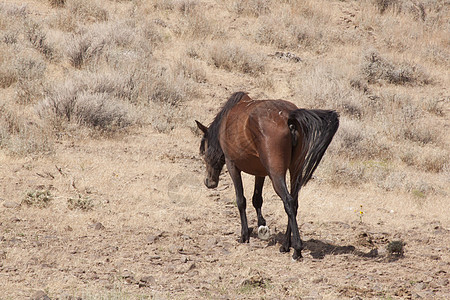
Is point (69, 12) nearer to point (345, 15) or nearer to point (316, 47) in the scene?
point (316, 47)

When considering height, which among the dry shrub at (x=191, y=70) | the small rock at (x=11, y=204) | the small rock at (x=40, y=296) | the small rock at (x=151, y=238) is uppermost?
the small rock at (x=40, y=296)

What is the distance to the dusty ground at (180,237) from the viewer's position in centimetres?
516

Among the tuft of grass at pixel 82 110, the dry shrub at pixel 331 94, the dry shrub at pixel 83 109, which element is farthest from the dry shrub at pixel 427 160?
the tuft of grass at pixel 82 110

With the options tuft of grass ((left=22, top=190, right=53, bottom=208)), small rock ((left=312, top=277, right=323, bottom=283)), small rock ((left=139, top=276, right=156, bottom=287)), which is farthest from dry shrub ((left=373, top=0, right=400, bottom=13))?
small rock ((left=139, top=276, right=156, bottom=287))

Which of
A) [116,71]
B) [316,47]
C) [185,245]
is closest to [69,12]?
[116,71]

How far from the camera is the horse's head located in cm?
723

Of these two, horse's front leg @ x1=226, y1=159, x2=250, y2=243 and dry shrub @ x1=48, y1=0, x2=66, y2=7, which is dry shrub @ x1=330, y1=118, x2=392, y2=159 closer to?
horse's front leg @ x1=226, y1=159, x2=250, y2=243

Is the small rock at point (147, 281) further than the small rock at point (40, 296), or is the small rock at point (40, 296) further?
the small rock at point (147, 281)

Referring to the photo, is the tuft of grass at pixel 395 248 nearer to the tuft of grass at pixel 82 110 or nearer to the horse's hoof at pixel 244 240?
the horse's hoof at pixel 244 240

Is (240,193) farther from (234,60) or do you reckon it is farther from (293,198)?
(234,60)

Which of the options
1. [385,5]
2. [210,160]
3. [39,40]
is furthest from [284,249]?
[385,5]

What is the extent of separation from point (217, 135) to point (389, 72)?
10.3 metres

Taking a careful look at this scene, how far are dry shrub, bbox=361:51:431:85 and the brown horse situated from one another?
383 inches

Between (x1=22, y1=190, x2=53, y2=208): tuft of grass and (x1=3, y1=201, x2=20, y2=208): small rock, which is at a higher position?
(x1=22, y1=190, x2=53, y2=208): tuft of grass
